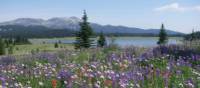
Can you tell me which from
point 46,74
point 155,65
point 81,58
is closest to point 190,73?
→ point 155,65

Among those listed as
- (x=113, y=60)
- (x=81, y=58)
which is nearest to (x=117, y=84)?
(x=113, y=60)

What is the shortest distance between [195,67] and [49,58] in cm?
449

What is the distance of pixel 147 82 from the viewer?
7.82 m

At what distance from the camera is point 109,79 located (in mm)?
7574

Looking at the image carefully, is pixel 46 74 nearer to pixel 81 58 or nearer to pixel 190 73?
pixel 190 73

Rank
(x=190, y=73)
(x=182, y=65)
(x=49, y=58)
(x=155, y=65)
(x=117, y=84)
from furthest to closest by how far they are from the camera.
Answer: (x=49, y=58)
(x=155, y=65)
(x=182, y=65)
(x=190, y=73)
(x=117, y=84)

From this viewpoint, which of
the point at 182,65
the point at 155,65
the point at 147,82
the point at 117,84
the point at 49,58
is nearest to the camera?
the point at 117,84

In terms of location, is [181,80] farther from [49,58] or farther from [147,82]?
[49,58]

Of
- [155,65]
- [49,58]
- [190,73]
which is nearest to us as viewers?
[190,73]

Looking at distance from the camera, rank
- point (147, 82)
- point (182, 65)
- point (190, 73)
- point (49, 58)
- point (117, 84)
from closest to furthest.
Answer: point (117, 84) → point (147, 82) → point (190, 73) → point (182, 65) → point (49, 58)

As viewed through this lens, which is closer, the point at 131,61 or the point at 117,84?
the point at 117,84

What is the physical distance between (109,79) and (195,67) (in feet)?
9.91

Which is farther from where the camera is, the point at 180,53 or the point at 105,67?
the point at 180,53

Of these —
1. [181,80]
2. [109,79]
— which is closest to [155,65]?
[181,80]
